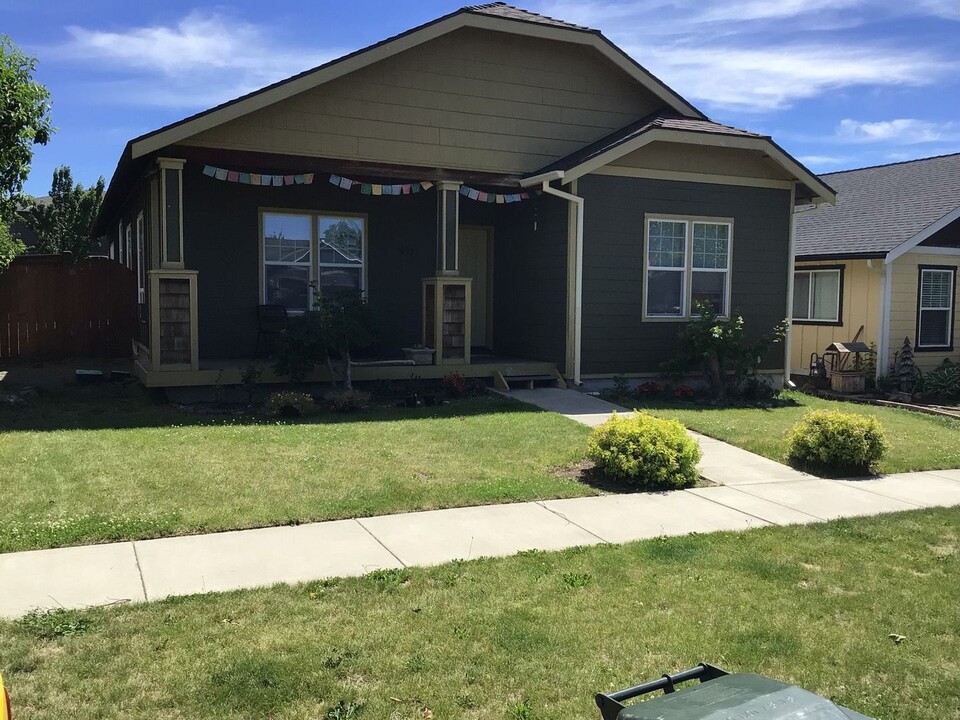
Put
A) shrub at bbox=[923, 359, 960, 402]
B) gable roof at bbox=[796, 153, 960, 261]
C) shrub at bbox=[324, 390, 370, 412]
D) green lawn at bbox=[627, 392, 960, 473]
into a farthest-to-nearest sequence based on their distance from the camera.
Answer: gable roof at bbox=[796, 153, 960, 261], shrub at bbox=[923, 359, 960, 402], shrub at bbox=[324, 390, 370, 412], green lawn at bbox=[627, 392, 960, 473]

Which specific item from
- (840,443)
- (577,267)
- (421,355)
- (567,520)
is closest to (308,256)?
(421,355)

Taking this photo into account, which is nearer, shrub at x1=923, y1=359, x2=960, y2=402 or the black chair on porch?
the black chair on porch

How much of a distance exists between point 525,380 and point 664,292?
2801mm

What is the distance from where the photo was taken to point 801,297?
1767cm

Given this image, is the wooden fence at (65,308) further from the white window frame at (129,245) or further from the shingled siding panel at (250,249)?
the shingled siding panel at (250,249)

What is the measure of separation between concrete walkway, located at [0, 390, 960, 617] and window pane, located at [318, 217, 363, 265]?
7.45 metres

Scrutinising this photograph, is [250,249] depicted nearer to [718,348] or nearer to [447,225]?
[447,225]

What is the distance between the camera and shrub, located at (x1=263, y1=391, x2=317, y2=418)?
10.5 metres

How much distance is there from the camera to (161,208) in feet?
35.9

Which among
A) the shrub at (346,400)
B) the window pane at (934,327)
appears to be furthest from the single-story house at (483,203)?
the window pane at (934,327)

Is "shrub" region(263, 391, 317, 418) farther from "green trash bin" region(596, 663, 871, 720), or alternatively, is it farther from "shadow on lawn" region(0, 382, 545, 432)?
"green trash bin" region(596, 663, 871, 720)

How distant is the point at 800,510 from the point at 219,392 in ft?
25.4

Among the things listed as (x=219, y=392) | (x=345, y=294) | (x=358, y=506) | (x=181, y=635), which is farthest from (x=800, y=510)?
(x=219, y=392)

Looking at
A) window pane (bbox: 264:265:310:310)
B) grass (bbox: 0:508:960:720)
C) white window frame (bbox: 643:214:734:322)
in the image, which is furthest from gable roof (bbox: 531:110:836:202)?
grass (bbox: 0:508:960:720)
